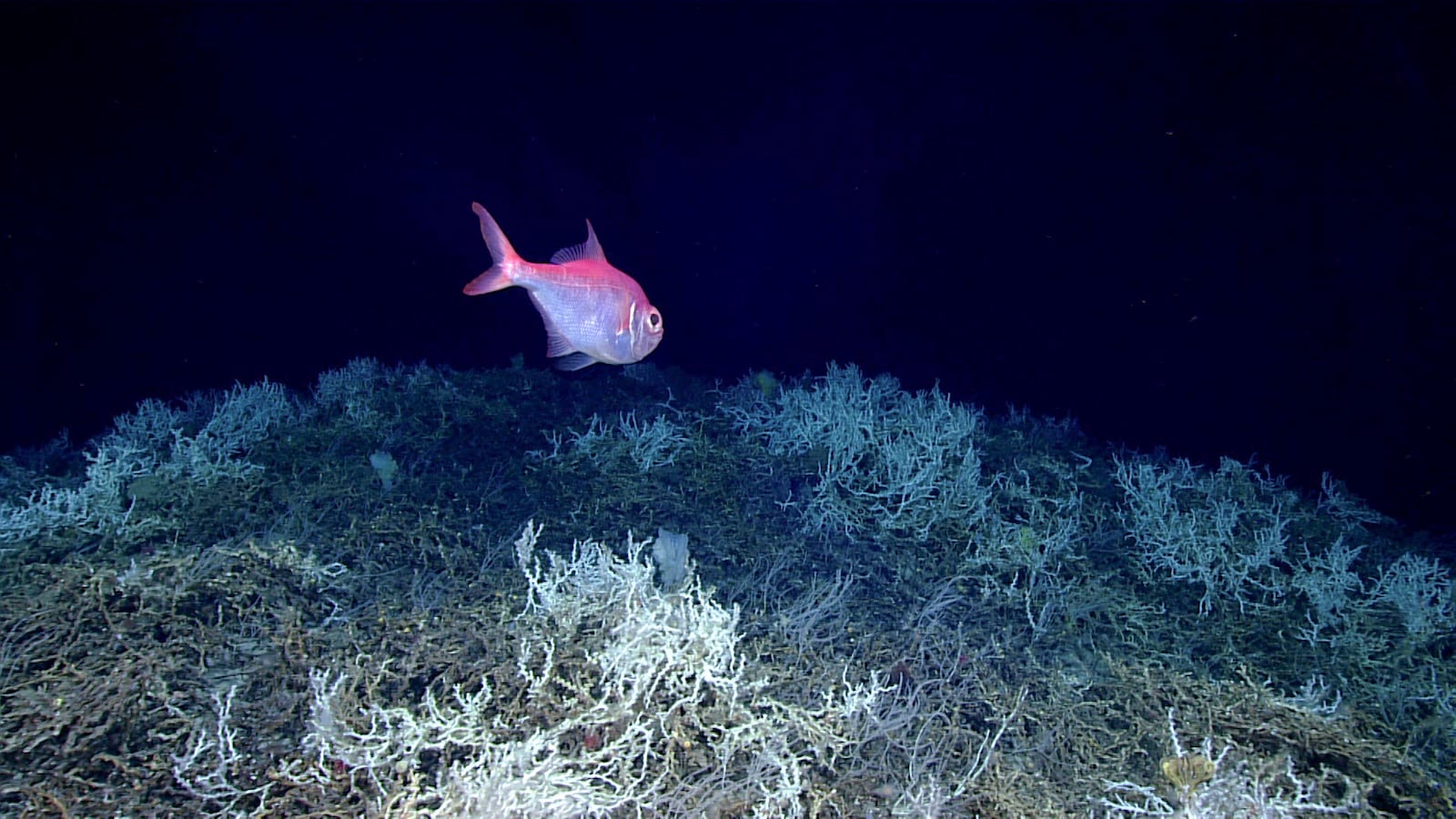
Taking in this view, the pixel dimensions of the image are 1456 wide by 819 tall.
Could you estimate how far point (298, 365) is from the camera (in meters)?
12.5

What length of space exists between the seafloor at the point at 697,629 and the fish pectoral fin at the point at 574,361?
3.15 feet

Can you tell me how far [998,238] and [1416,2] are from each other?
17.3 ft

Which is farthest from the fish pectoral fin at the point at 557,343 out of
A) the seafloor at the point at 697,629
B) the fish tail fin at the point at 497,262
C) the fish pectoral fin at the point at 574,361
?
the seafloor at the point at 697,629

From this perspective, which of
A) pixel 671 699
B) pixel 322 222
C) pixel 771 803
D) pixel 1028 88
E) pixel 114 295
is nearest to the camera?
pixel 771 803

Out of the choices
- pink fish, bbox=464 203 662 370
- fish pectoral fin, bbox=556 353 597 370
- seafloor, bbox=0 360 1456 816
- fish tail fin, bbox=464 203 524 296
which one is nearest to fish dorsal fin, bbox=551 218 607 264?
pink fish, bbox=464 203 662 370

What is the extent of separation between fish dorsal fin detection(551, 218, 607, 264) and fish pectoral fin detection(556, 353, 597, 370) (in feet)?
2.01

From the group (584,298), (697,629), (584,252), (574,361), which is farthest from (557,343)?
(697,629)

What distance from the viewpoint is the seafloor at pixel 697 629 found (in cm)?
231

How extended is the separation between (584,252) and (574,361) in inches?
27.9

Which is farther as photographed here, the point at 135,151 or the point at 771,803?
the point at 135,151

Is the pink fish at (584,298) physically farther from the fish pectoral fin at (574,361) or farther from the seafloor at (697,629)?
the seafloor at (697,629)

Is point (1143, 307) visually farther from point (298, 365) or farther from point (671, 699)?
point (298, 365)

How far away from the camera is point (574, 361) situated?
14.0 ft

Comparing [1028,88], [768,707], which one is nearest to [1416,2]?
[1028,88]
